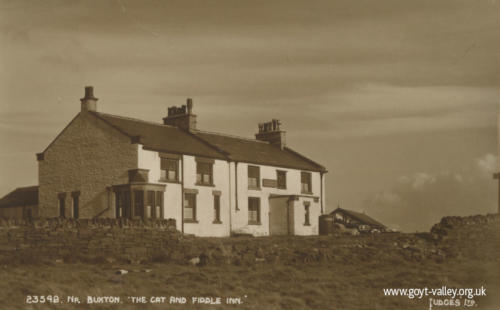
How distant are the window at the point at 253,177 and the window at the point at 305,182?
3.53 m

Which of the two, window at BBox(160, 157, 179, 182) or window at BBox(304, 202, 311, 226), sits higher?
window at BBox(160, 157, 179, 182)

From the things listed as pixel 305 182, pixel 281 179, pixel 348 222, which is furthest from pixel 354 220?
pixel 281 179

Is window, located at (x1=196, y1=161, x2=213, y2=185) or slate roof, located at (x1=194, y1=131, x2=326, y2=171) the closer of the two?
window, located at (x1=196, y1=161, x2=213, y2=185)

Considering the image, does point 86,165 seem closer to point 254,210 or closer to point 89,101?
point 89,101

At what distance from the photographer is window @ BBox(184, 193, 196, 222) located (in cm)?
2959

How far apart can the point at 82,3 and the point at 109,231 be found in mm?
6755

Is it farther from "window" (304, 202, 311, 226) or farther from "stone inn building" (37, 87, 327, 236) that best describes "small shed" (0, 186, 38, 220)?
"window" (304, 202, 311, 226)

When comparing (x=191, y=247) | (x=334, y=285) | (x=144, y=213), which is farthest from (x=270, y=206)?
(x=334, y=285)

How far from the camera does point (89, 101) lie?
28781mm

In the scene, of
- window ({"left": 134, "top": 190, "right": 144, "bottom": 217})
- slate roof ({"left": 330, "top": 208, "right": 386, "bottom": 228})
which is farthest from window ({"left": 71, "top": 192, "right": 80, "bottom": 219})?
slate roof ({"left": 330, "top": 208, "right": 386, "bottom": 228})

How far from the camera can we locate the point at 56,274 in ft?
54.1

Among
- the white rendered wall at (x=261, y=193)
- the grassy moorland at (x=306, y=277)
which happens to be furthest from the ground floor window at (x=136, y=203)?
the grassy moorland at (x=306, y=277)

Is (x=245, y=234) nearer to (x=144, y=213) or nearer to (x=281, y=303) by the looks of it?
(x=144, y=213)

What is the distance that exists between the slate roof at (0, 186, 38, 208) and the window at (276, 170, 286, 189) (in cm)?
1138
